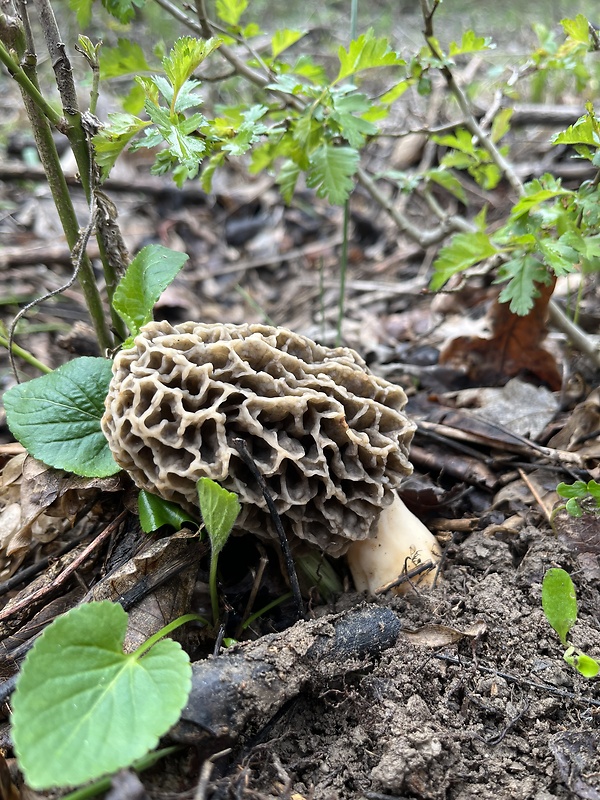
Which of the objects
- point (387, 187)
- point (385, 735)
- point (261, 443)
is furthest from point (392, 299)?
point (385, 735)

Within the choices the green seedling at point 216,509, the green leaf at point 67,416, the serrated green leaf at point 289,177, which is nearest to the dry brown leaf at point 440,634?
the green seedling at point 216,509

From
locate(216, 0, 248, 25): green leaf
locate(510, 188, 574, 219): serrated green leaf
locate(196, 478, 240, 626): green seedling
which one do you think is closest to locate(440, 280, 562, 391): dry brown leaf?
locate(510, 188, 574, 219): serrated green leaf

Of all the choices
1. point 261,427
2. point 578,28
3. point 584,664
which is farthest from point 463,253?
point 584,664

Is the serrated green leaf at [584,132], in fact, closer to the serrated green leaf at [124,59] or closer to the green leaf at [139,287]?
the green leaf at [139,287]

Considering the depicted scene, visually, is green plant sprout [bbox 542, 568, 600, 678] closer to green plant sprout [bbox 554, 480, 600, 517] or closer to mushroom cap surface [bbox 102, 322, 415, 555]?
green plant sprout [bbox 554, 480, 600, 517]

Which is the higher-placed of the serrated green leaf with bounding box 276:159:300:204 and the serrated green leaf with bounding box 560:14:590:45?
the serrated green leaf with bounding box 560:14:590:45
